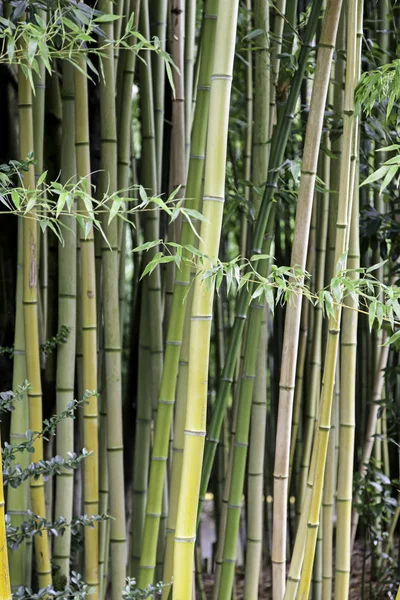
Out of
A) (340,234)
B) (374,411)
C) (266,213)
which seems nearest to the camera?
(340,234)

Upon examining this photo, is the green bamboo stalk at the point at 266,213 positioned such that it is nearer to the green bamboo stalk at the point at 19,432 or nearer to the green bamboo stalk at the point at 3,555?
the green bamboo stalk at the point at 19,432

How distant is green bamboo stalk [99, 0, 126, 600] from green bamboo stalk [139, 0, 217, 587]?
0.17 metres

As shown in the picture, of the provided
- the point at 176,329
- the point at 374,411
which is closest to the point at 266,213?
the point at 176,329

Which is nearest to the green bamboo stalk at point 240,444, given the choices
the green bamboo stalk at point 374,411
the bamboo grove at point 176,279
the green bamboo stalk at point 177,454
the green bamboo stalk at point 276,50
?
the bamboo grove at point 176,279

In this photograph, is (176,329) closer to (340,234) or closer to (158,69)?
(340,234)

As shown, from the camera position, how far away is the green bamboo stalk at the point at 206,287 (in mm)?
939

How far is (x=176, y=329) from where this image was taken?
127 centimetres

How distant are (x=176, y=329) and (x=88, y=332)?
0.80ft

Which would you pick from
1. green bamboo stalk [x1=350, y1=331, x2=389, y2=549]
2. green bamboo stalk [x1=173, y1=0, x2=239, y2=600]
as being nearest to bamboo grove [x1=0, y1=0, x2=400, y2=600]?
green bamboo stalk [x1=173, y1=0, x2=239, y2=600]

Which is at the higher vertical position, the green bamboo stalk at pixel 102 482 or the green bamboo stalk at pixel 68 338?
the green bamboo stalk at pixel 68 338

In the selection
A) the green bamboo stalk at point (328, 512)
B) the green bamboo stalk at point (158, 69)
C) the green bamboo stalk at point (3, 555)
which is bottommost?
the green bamboo stalk at point (328, 512)

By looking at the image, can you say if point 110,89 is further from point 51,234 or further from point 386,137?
point 386,137

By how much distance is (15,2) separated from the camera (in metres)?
1.08

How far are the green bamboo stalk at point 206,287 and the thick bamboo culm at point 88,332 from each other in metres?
0.39
